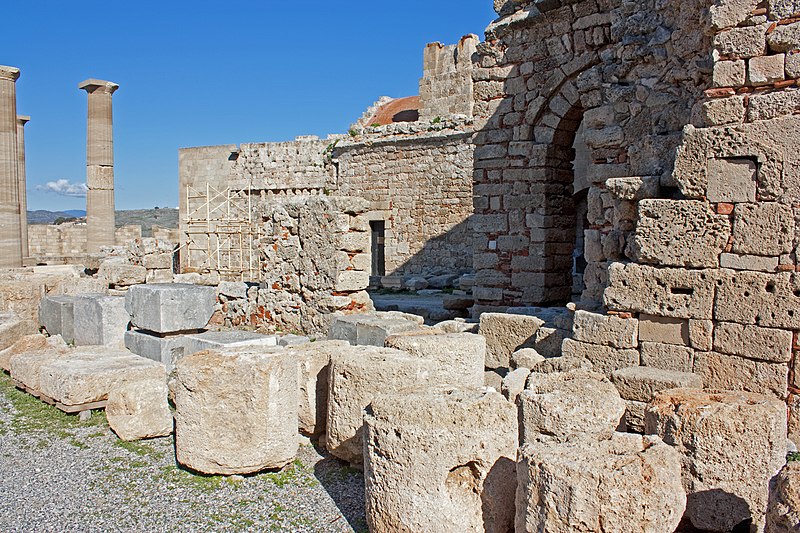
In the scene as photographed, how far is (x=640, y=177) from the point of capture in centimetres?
575

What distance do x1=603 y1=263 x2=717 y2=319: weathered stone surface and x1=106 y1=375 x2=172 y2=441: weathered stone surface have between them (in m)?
3.92

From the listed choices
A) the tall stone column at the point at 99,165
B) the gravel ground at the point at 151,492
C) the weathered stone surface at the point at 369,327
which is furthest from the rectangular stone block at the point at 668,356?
the tall stone column at the point at 99,165

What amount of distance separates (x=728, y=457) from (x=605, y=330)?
207 cm

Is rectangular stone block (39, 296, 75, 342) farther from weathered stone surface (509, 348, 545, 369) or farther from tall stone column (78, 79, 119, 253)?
tall stone column (78, 79, 119, 253)

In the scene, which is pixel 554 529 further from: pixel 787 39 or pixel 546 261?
pixel 546 261

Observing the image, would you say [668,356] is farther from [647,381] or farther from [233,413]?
[233,413]

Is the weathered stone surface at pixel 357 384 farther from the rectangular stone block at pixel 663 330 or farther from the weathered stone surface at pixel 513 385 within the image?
the rectangular stone block at pixel 663 330

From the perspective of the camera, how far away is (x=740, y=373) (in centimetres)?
505

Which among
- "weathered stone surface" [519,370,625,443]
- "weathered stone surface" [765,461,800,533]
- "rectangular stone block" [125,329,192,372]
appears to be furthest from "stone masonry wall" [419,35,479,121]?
"weathered stone surface" [765,461,800,533]


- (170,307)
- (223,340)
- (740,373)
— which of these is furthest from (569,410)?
(170,307)

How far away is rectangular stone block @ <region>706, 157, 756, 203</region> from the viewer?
4.99 meters

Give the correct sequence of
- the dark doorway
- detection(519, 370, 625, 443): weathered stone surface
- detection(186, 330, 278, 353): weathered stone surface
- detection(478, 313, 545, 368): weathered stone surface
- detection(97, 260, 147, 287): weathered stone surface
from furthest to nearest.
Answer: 1. the dark doorway
2. detection(97, 260, 147, 287): weathered stone surface
3. detection(186, 330, 278, 353): weathered stone surface
4. detection(478, 313, 545, 368): weathered stone surface
5. detection(519, 370, 625, 443): weathered stone surface

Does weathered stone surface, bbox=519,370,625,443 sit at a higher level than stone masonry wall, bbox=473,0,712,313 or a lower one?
lower

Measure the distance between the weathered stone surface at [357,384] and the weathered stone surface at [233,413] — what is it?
37 centimetres
